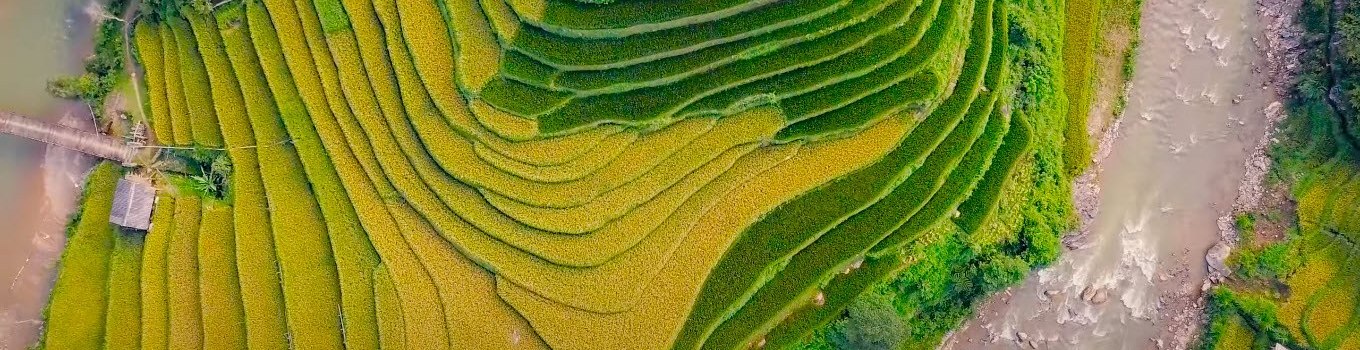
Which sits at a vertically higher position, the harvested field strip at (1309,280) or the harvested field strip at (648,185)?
the harvested field strip at (648,185)

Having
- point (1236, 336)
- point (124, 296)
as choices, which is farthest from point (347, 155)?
point (1236, 336)

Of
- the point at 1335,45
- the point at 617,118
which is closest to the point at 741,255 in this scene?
the point at 617,118

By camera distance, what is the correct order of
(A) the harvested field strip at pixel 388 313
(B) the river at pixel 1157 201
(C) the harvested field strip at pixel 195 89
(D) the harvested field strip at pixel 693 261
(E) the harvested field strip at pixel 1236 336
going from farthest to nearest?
(B) the river at pixel 1157 201
(E) the harvested field strip at pixel 1236 336
(C) the harvested field strip at pixel 195 89
(D) the harvested field strip at pixel 693 261
(A) the harvested field strip at pixel 388 313

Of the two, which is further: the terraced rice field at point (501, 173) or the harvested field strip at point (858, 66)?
the harvested field strip at point (858, 66)

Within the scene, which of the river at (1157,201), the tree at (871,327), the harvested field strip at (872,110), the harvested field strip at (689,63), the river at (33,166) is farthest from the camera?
the river at (1157,201)

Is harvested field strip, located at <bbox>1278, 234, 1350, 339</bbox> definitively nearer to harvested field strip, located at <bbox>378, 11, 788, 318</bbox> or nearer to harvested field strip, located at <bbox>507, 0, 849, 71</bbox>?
harvested field strip, located at <bbox>507, 0, 849, 71</bbox>

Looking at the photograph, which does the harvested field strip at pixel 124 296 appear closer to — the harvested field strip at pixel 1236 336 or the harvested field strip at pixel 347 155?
the harvested field strip at pixel 347 155

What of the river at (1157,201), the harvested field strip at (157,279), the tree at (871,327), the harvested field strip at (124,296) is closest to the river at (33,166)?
the harvested field strip at (157,279)
